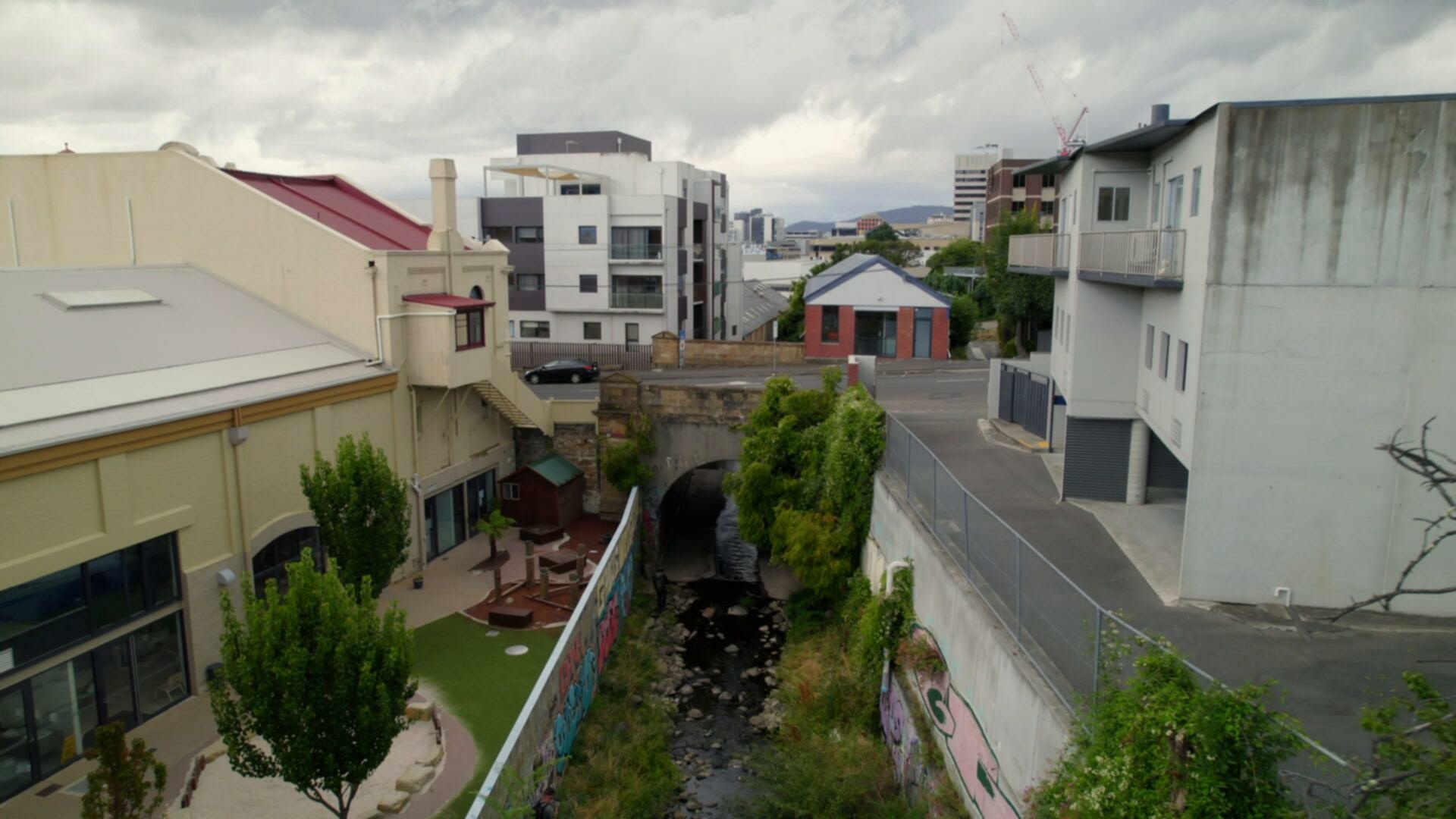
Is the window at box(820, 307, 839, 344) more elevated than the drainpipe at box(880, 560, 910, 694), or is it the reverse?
the window at box(820, 307, 839, 344)

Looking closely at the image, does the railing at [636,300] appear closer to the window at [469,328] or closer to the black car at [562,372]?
the black car at [562,372]

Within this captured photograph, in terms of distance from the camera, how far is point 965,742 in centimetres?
1456

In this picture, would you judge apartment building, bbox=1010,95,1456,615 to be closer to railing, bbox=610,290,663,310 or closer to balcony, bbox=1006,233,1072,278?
balcony, bbox=1006,233,1072,278

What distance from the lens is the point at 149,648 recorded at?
1870 centimetres

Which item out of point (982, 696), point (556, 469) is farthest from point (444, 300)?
point (982, 696)

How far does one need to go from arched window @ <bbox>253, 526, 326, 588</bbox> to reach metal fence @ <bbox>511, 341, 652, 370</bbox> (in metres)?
29.0

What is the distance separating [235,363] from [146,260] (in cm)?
766

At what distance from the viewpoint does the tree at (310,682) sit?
12.8 m

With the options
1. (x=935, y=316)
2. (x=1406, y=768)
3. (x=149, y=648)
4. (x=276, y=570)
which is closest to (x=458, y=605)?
(x=276, y=570)

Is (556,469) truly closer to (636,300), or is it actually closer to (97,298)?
(97,298)

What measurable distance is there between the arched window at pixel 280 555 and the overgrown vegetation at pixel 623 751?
7657 mm

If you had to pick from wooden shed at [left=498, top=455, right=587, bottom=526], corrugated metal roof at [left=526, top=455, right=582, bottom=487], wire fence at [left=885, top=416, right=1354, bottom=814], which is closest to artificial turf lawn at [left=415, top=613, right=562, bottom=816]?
wooden shed at [left=498, top=455, right=587, bottom=526]

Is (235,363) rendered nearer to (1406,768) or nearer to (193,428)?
(193,428)

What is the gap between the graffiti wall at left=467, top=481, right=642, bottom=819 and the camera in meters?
14.7
